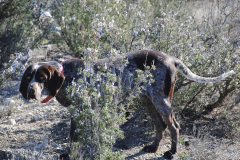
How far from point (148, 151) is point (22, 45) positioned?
394 cm

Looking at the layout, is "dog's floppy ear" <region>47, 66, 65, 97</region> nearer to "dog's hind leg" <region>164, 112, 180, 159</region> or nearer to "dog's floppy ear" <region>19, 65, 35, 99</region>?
"dog's floppy ear" <region>19, 65, 35, 99</region>

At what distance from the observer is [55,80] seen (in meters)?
4.18

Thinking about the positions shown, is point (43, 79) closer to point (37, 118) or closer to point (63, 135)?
point (63, 135)

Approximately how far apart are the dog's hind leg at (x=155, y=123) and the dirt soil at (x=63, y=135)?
0.10 metres

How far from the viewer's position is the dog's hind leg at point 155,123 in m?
4.52

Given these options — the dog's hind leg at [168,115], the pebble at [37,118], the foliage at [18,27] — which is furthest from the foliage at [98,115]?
the foliage at [18,27]

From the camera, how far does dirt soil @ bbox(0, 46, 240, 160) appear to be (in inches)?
166

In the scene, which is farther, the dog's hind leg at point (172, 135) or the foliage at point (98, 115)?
the dog's hind leg at point (172, 135)

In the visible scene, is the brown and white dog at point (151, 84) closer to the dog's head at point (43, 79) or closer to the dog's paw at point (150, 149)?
the dog's head at point (43, 79)

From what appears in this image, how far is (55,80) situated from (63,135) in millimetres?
1274

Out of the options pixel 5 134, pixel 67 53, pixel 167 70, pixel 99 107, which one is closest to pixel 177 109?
pixel 167 70

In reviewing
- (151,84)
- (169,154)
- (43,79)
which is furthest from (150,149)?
(43,79)


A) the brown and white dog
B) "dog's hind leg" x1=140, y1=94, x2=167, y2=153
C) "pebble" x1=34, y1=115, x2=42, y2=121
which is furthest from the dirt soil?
the brown and white dog

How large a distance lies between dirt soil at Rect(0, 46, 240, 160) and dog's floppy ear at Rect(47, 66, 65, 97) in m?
0.75
